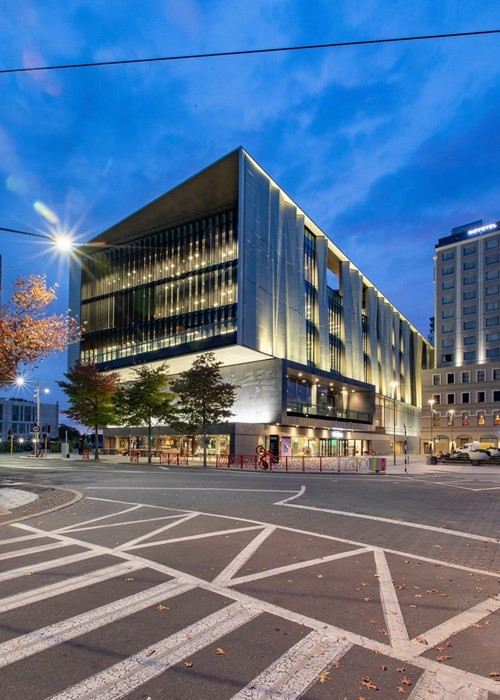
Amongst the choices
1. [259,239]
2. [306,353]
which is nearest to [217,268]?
[259,239]

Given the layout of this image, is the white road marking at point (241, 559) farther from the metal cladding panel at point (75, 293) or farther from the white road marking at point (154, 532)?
the metal cladding panel at point (75, 293)

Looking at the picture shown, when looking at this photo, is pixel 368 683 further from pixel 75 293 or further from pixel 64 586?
pixel 75 293

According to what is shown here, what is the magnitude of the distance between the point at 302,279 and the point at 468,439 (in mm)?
53577

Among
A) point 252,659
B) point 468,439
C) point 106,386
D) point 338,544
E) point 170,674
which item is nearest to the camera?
point 170,674

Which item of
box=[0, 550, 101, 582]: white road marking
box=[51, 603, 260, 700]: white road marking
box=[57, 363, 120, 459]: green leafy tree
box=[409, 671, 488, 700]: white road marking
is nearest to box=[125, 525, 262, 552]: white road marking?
box=[0, 550, 101, 582]: white road marking

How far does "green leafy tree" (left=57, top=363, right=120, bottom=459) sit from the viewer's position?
4722 cm

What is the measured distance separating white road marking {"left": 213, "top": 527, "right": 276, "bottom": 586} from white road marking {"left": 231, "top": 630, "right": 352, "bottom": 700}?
2.27 meters

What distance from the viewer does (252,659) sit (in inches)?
185

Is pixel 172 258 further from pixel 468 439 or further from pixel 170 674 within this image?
pixel 468 439

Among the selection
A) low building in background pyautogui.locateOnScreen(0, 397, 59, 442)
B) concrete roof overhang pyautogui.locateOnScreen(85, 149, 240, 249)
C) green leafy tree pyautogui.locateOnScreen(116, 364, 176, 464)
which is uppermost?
concrete roof overhang pyautogui.locateOnScreen(85, 149, 240, 249)

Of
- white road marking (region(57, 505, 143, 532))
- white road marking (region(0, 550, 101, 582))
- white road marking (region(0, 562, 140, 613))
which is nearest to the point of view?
white road marking (region(0, 562, 140, 613))

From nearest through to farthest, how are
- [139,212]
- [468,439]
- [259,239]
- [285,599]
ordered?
1. [285,599]
2. [259,239]
3. [139,212]
4. [468,439]

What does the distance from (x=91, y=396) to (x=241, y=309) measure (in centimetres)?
1761

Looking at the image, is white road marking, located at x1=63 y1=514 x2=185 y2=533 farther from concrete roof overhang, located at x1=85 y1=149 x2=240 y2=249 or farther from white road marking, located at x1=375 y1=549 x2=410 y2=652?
concrete roof overhang, located at x1=85 y1=149 x2=240 y2=249
